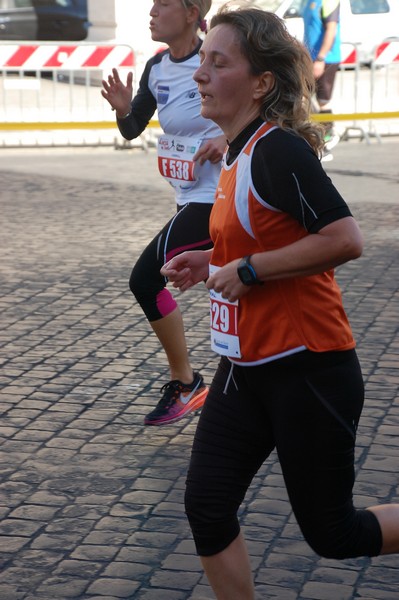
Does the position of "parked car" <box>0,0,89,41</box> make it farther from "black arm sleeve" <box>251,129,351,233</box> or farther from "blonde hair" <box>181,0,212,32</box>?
"black arm sleeve" <box>251,129,351,233</box>

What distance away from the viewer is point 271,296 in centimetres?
315

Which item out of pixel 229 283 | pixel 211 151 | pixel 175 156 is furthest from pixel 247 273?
pixel 175 156

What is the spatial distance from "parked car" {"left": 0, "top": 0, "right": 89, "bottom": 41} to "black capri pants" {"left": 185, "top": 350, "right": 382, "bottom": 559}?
843 inches

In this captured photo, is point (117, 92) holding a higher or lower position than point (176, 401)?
higher

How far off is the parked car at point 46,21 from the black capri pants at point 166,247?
19.1m

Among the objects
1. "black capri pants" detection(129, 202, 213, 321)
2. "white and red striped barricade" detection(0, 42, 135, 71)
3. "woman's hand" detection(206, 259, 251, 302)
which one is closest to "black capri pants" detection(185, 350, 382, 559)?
"woman's hand" detection(206, 259, 251, 302)

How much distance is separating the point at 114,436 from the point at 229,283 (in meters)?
2.31

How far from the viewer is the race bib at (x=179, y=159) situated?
540 centimetres

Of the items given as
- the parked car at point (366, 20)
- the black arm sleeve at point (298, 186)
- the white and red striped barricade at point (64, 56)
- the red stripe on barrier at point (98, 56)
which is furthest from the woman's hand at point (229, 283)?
the parked car at point (366, 20)

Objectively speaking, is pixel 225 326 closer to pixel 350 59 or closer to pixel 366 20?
pixel 350 59

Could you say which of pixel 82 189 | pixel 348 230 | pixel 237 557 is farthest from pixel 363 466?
pixel 82 189

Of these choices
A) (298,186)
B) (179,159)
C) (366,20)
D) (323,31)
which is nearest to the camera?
(298,186)

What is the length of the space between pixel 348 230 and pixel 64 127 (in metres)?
12.9

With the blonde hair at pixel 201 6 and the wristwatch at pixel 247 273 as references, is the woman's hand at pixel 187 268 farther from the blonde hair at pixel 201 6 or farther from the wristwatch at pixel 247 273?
the blonde hair at pixel 201 6
